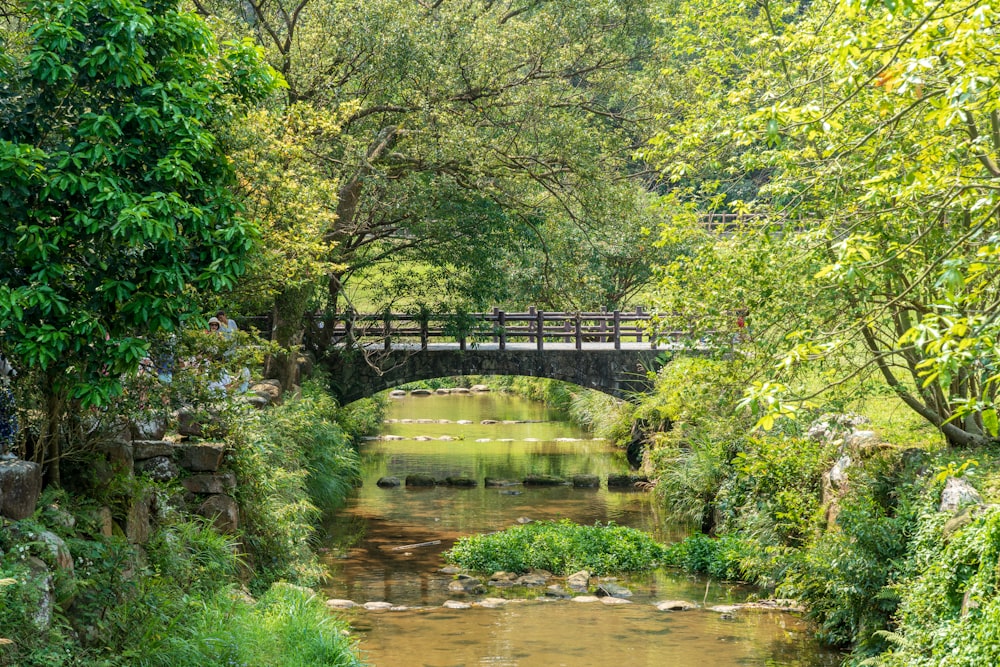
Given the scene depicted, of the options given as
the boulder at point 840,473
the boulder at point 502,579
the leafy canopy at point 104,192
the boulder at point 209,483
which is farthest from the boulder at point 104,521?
the boulder at point 840,473

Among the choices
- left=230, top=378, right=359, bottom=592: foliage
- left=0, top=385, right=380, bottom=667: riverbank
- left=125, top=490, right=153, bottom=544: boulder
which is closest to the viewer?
left=0, top=385, right=380, bottom=667: riverbank

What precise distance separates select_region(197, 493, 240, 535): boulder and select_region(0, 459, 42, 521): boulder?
3.52m

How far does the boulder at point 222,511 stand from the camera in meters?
11.0

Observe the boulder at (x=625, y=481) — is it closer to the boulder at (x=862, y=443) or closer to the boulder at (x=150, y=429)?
the boulder at (x=862, y=443)

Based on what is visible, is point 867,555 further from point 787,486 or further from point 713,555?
point 713,555

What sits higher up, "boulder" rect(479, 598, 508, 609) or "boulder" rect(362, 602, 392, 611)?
"boulder" rect(362, 602, 392, 611)

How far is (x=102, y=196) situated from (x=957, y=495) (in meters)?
7.70

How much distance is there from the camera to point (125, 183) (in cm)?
760

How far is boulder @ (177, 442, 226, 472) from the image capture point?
11102 millimetres

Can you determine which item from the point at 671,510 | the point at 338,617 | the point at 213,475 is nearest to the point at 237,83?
the point at 213,475

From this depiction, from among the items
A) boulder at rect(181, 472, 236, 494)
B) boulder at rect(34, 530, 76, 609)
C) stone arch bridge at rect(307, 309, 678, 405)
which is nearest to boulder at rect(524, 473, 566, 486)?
stone arch bridge at rect(307, 309, 678, 405)

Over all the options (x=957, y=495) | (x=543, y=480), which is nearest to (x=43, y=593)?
(x=957, y=495)

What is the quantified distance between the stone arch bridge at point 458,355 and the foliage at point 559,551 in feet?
26.9

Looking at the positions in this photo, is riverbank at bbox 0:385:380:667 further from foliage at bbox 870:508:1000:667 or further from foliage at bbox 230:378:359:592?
foliage at bbox 870:508:1000:667
